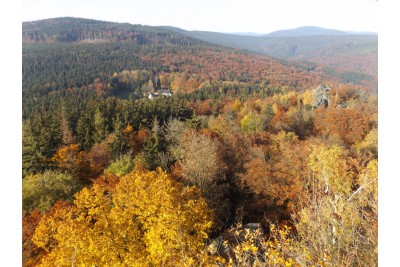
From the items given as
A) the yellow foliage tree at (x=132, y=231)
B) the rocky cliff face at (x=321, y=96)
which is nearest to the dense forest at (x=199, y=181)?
the yellow foliage tree at (x=132, y=231)

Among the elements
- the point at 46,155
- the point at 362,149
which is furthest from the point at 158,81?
the point at 362,149

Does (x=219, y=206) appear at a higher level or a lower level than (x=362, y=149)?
lower

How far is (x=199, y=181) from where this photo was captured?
51.0 feet

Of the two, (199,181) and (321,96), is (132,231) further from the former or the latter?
(321,96)

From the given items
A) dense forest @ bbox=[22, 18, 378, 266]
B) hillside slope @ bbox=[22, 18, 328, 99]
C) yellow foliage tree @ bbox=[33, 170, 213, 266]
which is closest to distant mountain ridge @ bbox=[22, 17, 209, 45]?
hillside slope @ bbox=[22, 18, 328, 99]

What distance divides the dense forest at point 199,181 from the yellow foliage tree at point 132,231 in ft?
0.15

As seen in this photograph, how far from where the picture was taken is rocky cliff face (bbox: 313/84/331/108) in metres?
44.4

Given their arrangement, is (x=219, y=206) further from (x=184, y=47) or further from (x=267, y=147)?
(x=184, y=47)

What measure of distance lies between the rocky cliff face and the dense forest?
15 centimetres

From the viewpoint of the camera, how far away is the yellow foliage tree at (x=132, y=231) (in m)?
9.30

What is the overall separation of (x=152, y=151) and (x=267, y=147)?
8355 mm

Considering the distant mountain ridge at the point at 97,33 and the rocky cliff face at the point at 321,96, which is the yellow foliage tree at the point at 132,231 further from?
the distant mountain ridge at the point at 97,33

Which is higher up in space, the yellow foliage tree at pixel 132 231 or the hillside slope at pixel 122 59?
the hillside slope at pixel 122 59

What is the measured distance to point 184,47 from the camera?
11994cm
